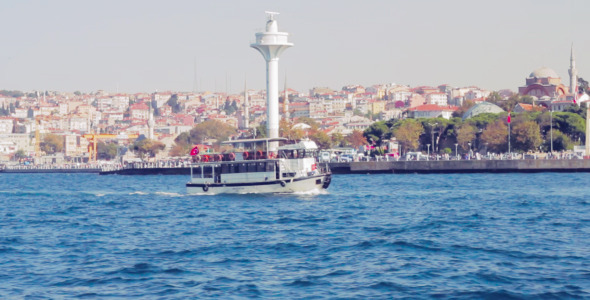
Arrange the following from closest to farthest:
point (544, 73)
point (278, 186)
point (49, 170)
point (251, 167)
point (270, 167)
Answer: point (278, 186) < point (270, 167) < point (251, 167) < point (49, 170) < point (544, 73)

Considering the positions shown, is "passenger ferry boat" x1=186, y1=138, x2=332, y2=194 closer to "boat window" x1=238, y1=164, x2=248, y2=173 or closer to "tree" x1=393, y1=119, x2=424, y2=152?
"boat window" x1=238, y1=164, x2=248, y2=173

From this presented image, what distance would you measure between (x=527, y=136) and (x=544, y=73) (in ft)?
195

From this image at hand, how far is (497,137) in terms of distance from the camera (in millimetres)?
75875

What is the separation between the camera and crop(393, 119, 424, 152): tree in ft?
275

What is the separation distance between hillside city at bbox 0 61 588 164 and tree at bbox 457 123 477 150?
0.28 ft

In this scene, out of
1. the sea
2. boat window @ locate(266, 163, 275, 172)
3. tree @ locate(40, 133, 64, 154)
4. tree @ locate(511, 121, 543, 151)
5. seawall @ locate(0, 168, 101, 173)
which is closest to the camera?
the sea

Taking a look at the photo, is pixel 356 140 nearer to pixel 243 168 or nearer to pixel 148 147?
pixel 148 147

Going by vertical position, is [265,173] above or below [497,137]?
below

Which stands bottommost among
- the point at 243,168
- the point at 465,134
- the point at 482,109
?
the point at 243,168

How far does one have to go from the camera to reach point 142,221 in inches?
1044

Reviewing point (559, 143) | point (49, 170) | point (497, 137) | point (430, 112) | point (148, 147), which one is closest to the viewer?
point (559, 143)

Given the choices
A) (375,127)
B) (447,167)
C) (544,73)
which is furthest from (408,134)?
(544,73)

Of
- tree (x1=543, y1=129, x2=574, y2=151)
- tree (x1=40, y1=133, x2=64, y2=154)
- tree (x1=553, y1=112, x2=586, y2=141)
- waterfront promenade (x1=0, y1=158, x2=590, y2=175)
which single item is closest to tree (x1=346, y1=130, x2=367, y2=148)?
tree (x1=553, y1=112, x2=586, y2=141)

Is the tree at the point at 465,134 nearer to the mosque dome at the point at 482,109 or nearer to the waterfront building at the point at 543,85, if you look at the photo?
the mosque dome at the point at 482,109
